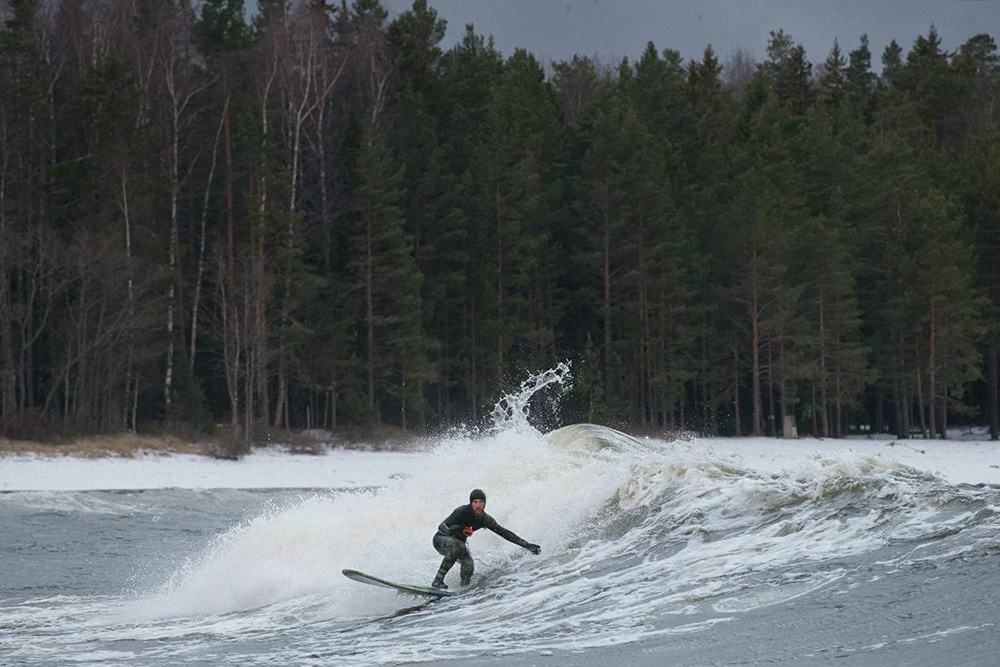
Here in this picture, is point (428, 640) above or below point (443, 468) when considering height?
below

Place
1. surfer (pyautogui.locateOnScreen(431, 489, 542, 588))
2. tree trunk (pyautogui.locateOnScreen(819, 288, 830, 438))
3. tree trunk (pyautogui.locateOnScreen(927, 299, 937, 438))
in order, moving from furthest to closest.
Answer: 1. tree trunk (pyautogui.locateOnScreen(927, 299, 937, 438))
2. tree trunk (pyautogui.locateOnScreen(819, 288, 830, 438))
3. surfer (pyautogui.locateOnScreen(431, 489, 542, 588))

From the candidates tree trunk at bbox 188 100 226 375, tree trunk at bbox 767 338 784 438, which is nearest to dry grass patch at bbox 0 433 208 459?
tree trunk at bbox 188 100 226 375

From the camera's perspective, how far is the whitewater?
11258 millimetres

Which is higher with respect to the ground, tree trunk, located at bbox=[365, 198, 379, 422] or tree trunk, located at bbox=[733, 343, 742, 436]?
tree trunk, located at bbox=[365, 198, 379, 422]

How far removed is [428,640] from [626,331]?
121ft

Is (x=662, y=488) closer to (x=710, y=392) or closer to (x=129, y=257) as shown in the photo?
(x=129, y=257)

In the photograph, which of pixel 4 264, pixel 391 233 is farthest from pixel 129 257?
pixel 391 233

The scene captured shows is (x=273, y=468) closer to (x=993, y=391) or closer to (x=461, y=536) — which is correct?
→ (x=461, y=536)

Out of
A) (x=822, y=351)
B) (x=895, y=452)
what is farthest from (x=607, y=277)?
(x=895, y=452)

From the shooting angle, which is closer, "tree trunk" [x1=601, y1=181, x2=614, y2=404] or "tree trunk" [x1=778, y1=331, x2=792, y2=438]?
"tree trunk" [x1=601, y1=181, x2=614, y2=404]

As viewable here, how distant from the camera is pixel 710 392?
5219 centimetres

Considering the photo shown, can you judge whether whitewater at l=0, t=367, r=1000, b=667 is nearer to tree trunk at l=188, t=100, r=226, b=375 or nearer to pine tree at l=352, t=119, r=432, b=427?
tree trunk at l=188, t=100, r=226, b=375

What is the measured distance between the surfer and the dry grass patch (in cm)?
2035

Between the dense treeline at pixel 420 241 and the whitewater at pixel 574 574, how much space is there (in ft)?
58.8
